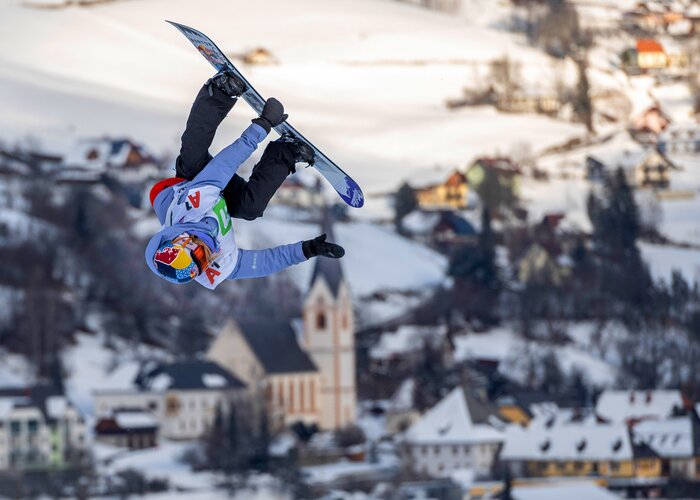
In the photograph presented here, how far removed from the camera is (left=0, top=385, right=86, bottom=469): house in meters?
35.6

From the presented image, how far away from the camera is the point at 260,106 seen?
26.4 feet

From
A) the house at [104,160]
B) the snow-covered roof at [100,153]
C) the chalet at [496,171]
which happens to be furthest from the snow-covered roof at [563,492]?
the chalet at [496,171]

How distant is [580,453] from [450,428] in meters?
2.77

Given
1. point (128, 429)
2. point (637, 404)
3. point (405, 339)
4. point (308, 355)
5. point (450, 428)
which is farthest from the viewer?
point (308, 355)

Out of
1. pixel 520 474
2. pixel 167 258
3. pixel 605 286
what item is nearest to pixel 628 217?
pixel 605 286

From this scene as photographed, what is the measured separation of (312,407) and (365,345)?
2.70 metres

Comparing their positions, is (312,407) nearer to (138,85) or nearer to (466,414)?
(466,414)

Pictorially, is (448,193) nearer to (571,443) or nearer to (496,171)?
(496,171)

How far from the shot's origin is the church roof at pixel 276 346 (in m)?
43.6

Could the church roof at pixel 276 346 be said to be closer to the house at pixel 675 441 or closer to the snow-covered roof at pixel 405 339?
the snow-covered roof at pixel 405 339

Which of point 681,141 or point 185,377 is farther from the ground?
point 681,141

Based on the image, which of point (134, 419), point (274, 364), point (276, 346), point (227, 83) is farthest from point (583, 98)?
point (227, 83)

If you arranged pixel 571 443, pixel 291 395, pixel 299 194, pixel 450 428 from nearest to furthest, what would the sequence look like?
1. pixel 571 443
2. pixel 450 428
3. pixel 291 395
4. pixel 299 194

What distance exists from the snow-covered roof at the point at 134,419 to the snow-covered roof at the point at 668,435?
9.09m
